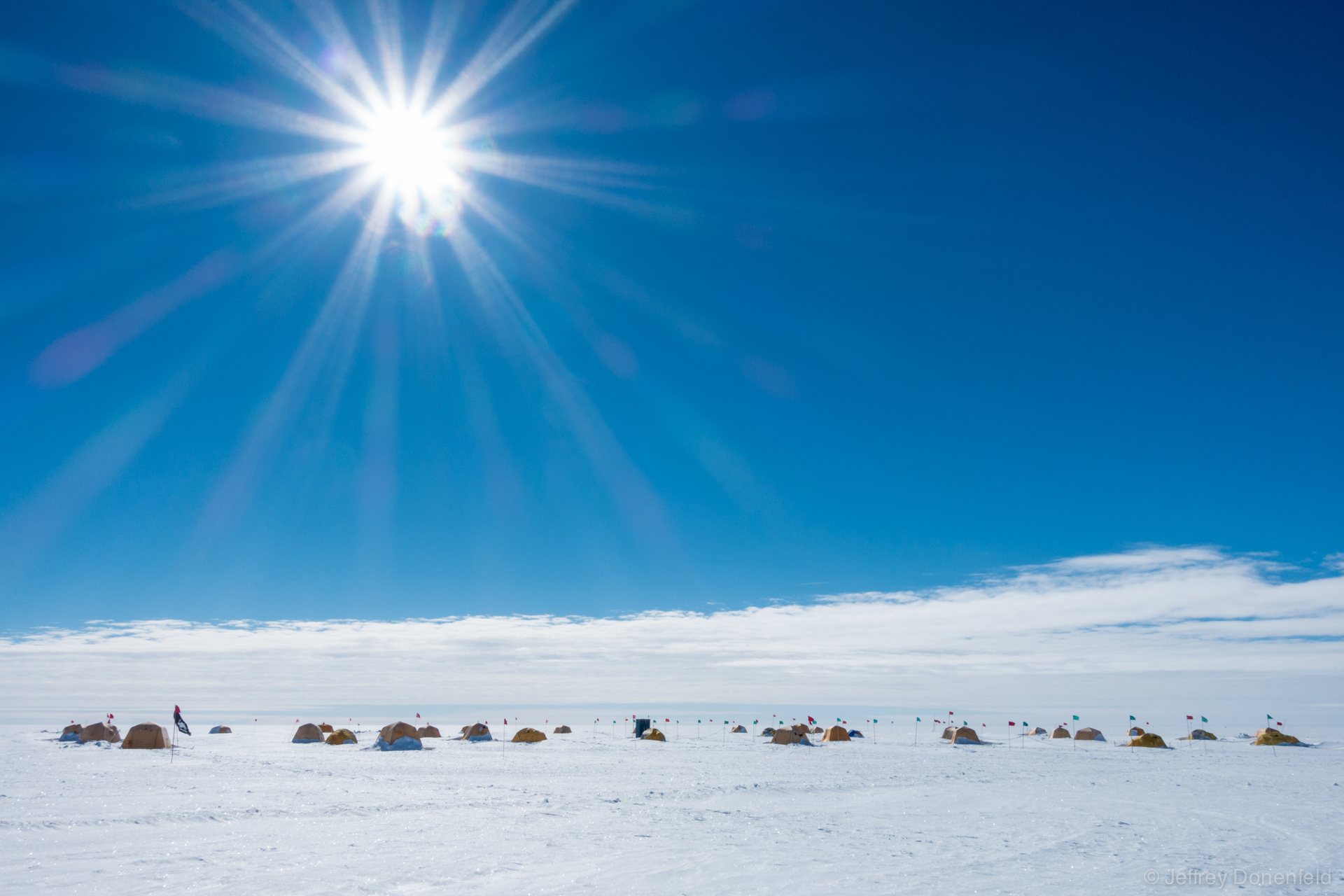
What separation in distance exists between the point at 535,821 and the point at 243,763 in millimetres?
29808

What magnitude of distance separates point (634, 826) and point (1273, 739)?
265 feet

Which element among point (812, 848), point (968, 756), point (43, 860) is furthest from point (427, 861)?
point (968, 756)

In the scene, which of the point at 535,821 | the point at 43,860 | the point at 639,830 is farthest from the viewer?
the point at 535,821

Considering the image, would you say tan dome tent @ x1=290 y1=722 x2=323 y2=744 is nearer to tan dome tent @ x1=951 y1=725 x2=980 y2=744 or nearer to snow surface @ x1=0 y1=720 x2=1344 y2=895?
snow surface @ x1=0 y1=720 x2=1344 y2=895

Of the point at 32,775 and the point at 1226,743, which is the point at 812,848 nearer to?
the point at 32,775

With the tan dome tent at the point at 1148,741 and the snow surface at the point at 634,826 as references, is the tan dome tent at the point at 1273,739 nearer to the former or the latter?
the tan dome tent at the point at 1148,741

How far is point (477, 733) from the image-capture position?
2694 inches

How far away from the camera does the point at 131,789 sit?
28156 mm

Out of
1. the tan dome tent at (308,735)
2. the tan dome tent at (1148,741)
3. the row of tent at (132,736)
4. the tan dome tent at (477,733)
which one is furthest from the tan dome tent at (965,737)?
the row of tent at (132,736)

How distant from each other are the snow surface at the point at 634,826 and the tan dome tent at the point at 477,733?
81.9 ft

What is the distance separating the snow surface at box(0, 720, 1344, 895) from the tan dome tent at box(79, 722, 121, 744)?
1581 cm

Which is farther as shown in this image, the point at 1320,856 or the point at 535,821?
the point at 535,821

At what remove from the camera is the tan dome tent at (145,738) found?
52.2 meters

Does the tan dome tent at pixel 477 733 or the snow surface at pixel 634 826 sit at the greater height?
the snow surface at pixel 634 826
